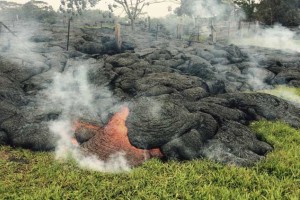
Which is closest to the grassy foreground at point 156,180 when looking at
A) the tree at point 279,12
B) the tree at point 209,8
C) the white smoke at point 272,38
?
the white smoke at point 272,38

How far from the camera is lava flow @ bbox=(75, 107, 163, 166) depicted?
8.96 meters

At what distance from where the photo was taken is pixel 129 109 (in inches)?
408

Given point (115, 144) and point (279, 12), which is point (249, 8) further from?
point (115, 144)

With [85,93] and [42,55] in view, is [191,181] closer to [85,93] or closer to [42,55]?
[85,93]

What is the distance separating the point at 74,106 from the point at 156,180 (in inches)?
195

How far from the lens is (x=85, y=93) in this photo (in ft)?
42.2

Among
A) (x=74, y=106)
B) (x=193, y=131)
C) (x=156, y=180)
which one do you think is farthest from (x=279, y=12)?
(x=156, y=180)

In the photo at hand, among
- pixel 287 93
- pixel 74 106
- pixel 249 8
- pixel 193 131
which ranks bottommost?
pixel 287 93

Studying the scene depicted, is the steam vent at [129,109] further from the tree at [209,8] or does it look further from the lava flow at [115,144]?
the tree at [209,8]

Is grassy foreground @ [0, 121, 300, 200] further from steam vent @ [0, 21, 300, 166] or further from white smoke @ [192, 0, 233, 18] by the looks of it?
white smoke @ [192, 0, 233, 18]

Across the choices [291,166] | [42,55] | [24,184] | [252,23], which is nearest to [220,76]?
[42,55]

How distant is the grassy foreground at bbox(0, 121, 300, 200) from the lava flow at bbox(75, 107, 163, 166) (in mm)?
487

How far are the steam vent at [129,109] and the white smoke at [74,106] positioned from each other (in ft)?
0.11

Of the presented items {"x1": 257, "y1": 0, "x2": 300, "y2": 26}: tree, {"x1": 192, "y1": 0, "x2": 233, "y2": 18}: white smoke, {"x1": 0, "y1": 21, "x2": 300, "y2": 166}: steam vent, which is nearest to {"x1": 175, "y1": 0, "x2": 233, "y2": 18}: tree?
{"x1": 192, "y1": 0, "x2": 233, "y2": 18}: white smoke
